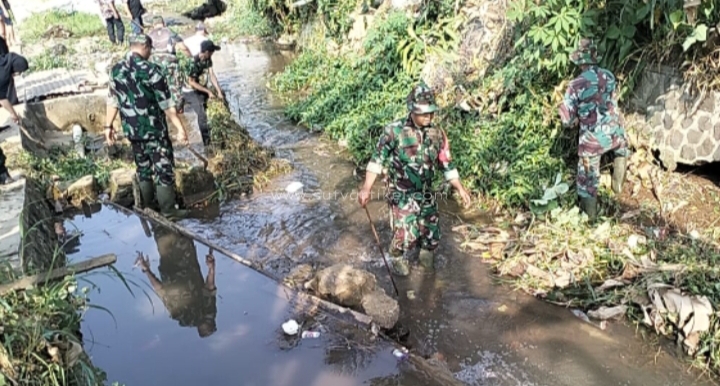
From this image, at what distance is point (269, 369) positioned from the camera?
13.8 ft

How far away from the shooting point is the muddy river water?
426cm

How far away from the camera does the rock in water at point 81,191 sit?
7.30m

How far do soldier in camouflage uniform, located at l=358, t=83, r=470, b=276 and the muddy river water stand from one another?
0.63 meters

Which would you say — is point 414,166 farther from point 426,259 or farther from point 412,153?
point 426,259

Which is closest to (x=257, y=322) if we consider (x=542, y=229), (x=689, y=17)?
(x=542, y=229)

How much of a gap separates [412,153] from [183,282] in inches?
96.4

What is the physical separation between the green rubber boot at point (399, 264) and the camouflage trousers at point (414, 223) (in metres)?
0.16

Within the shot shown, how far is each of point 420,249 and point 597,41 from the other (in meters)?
3.44

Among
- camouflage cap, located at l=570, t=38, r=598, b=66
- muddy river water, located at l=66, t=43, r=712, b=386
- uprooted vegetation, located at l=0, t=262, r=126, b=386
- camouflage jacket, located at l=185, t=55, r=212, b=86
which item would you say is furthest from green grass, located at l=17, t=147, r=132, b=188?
camouflage cap, located at l=570, t=38, r=598, b=66

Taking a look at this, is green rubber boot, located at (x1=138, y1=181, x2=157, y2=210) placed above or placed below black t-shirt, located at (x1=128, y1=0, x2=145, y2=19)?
below

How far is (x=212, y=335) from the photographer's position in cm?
461

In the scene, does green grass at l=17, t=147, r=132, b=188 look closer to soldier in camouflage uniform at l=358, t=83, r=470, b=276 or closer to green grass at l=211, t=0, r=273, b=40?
soldier in camouflage uniform at l=358, t=83, r=470, b=276

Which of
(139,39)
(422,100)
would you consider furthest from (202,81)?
(422,100)

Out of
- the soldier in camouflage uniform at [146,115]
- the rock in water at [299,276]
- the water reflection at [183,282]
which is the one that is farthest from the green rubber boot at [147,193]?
the rock in water at [299,276]
